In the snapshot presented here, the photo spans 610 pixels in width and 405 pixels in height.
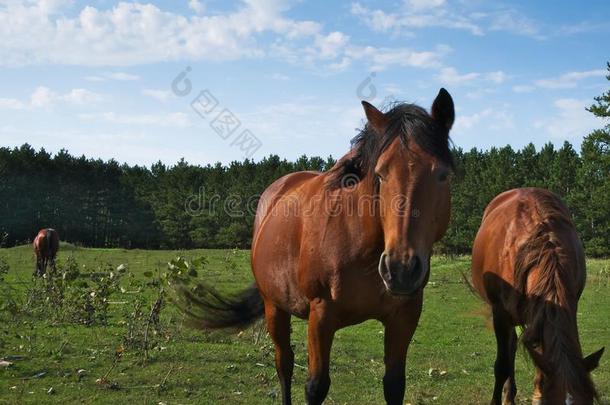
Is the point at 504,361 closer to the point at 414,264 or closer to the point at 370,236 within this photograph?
the point at 370,236

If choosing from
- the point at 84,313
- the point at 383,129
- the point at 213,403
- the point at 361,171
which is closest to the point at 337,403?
the point at 213,403

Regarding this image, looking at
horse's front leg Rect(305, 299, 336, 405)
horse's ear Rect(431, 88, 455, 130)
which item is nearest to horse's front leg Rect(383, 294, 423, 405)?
horse's front leg Rect(305, 299, 336, 405)

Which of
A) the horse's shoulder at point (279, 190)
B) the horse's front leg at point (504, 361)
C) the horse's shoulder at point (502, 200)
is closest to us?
the horse's shoulder at point (279, 190)

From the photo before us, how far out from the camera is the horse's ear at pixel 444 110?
3.10 m

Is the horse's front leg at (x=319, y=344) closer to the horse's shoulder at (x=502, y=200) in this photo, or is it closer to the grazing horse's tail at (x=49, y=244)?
the horse's shoulder at (x=502, y=200)

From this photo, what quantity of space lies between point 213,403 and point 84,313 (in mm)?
4491

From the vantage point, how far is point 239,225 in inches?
1639

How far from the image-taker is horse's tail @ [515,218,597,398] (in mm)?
3025

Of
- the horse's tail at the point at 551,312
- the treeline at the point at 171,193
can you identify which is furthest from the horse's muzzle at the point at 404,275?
the treeline at the point at 171,193

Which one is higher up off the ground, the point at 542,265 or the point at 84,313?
the point at 542,265

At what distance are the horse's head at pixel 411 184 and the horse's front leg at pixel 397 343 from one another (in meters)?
0.62

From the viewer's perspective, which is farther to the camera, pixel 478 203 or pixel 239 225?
pixel 239 225

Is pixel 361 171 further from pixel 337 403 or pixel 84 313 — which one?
pixel 84 313

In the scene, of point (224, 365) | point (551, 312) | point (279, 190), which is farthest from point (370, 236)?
point (224, 365)
